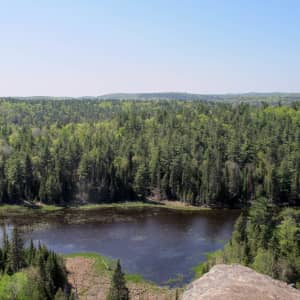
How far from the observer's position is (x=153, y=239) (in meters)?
74.6

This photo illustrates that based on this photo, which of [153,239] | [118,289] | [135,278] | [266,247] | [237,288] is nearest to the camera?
[237,288]

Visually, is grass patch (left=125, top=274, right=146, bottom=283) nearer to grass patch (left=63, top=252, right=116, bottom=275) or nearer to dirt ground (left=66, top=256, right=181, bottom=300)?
dirt ground (left=66, top=256, right=181, bottom=300)

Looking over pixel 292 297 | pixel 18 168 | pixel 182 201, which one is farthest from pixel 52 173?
pixel 292 297

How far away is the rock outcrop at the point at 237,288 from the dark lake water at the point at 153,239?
2381cm

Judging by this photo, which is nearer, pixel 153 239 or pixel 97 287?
pixel 97 287

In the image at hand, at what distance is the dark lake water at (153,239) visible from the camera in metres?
61.1

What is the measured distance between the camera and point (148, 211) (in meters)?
95.5

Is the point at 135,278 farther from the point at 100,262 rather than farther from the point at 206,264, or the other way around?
the point at 206,264

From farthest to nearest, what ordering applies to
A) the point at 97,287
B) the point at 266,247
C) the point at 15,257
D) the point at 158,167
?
the point at 158,167
the point at 266,247
the point at 97,287
the point at 15,257

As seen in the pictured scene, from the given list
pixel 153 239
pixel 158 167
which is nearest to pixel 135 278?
pixel 153 239

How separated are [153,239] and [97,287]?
918 inches

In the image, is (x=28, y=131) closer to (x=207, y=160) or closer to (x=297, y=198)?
(x=207, y=160)

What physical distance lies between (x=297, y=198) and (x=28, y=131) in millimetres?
87776

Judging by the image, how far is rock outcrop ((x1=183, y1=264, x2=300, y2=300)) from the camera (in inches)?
1085
